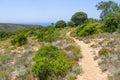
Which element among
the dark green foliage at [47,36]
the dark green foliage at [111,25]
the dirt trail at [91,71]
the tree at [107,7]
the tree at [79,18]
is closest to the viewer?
the dirt trail at [91,71]

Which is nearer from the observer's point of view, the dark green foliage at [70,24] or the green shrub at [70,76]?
the green shrub at [70,76]

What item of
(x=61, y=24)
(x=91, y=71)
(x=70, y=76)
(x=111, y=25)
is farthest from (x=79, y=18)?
(x=70, y=76)

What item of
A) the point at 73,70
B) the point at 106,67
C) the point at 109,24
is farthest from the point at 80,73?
the point at 109,24

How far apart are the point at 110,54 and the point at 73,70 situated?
4.25 metres

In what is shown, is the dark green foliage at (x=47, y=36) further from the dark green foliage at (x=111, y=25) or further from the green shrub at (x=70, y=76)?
the green shrub at (x=70, y=76)

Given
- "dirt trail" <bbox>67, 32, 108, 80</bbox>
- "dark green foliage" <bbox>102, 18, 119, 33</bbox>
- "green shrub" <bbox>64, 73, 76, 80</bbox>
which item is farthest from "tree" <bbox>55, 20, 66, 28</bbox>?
"green shrub" <bbox>64, 73, 76, 80</bbox>

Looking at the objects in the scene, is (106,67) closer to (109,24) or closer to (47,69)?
(47,69)

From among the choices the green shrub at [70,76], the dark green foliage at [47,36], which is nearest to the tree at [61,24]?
the dark green foliage at [47,36]

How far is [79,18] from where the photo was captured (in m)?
67.1

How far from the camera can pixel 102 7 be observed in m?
59.6

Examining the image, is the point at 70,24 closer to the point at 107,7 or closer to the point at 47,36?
the point at 107,7

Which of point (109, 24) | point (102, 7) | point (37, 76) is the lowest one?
point (37, 76)

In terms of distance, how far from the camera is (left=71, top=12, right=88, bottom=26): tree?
6719 centimetres

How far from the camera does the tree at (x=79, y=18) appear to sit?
6719cm
